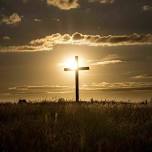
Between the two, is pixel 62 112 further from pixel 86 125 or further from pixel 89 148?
pixel 89 148

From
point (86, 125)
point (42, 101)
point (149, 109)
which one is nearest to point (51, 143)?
point (86, 125)

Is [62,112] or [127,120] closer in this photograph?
[127,120]

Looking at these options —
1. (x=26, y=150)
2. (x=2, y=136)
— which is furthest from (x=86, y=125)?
(x=26, y=150)

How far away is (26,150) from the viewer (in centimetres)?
847

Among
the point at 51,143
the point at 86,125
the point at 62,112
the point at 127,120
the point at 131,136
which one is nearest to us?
the point at 51,143

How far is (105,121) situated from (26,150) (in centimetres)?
437

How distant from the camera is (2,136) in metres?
9.81

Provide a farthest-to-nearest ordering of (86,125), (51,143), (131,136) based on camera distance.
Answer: (86,125) → (131,136) → (51,143)

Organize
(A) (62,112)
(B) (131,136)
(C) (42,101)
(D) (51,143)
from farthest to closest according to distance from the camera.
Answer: (C) (42,101) → (A) (62,112) → (B) (131,136) → (D) (51,143)

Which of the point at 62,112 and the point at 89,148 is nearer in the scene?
the point at 89,148

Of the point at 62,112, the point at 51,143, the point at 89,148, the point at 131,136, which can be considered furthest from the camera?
the point at 62,112

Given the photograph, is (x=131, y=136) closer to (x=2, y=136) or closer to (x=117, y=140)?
(x=117, y=140)

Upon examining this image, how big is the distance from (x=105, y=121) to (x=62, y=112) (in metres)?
3.13

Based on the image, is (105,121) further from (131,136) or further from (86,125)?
(131,136)
